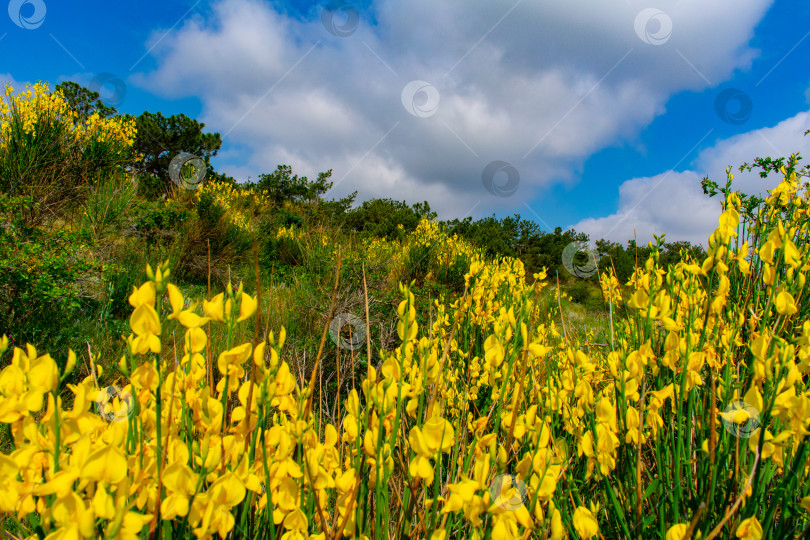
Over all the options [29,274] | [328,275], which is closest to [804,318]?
[328,275]

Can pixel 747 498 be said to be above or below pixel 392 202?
below

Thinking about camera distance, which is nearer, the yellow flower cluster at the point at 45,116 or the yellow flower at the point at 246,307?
the yellow flower at the point at 246,307

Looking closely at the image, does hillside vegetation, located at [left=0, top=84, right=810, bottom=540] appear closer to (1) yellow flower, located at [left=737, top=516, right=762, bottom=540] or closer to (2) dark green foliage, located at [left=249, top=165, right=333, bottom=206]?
(1) yellow flower, located at [left=737, top=516, right=762, bottom=540]

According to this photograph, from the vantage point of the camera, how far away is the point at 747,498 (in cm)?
78

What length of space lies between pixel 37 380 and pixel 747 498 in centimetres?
122

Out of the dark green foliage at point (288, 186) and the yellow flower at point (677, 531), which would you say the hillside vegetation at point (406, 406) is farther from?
the dark green foliage at point (288, 186)

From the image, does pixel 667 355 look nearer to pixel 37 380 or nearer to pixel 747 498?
pixel 747 498

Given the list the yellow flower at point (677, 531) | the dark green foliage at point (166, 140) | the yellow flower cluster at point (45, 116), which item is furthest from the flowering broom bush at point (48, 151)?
the dark green foliage at point (166, 140)

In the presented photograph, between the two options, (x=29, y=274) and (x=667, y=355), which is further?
(x=29, y=274)

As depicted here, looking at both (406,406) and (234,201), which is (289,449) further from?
(234,201)

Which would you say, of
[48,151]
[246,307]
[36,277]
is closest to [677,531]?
[246,307]

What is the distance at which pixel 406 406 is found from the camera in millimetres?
767

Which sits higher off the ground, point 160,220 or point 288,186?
point 288,186

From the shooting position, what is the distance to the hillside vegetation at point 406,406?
1.77 feet
